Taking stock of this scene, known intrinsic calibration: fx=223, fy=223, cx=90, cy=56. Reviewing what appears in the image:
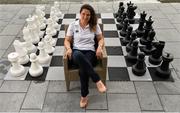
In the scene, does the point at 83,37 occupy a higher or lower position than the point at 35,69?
higher

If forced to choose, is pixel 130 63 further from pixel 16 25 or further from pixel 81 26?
pixel 16 25

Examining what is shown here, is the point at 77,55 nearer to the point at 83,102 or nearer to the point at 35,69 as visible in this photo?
the point at 83,102

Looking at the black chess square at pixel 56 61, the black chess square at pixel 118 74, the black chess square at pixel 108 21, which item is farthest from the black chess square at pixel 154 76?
the black chess square at pixel 108 21

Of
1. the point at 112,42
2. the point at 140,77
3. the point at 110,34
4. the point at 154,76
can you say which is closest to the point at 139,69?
the point at 140,77

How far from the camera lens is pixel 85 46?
90.0 inches

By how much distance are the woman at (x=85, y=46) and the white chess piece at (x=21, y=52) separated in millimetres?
680

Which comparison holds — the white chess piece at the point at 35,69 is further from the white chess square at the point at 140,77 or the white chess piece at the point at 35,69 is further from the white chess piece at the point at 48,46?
the white chess square at the point at 140,77

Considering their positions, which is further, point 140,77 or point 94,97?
point 140,77

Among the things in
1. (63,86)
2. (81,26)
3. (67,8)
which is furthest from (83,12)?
(67,8)

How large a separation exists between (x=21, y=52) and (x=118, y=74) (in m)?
1.18

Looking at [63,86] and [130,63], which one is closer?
[63,86]

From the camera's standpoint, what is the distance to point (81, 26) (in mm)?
2301

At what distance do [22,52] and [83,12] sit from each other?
0.98m

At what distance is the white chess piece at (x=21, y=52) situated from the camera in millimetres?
2666
